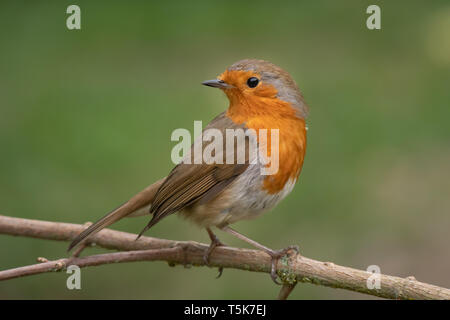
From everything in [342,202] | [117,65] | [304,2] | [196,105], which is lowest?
[342,202]

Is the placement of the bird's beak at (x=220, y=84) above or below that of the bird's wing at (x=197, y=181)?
above

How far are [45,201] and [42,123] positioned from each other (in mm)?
1134

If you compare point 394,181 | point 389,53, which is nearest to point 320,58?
point 389,53

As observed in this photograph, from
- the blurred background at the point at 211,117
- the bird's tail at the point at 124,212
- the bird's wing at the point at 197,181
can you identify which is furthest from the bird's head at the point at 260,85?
the blurred background at the point at 211,117

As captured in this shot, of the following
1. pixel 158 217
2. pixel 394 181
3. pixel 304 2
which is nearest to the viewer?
pixel 158 217

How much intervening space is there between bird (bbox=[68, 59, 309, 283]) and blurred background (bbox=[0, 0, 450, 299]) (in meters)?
1.68

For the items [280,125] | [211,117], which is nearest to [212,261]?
[280,125]

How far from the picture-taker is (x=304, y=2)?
834 cm

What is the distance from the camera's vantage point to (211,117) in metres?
6.08

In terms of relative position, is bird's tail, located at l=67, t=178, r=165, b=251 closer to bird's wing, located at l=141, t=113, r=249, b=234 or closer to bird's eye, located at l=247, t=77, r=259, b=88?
bird's wing, located at l=141, t=113, r=249, b=234

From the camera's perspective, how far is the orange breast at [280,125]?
10.5ft

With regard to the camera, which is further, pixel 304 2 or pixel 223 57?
pixel 304 2

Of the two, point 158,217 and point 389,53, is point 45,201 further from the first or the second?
point 389,53

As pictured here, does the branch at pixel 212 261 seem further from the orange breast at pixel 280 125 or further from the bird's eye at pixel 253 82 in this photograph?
the bird's eye at pixel 253 82
